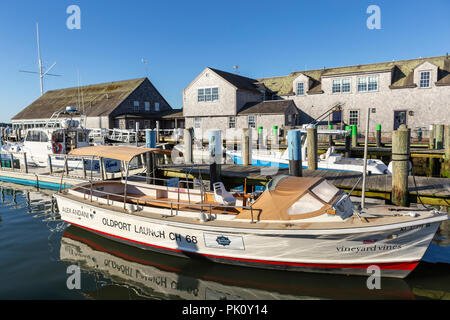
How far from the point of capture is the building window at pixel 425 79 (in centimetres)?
2709

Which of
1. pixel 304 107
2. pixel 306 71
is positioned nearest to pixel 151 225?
pixel 304 107

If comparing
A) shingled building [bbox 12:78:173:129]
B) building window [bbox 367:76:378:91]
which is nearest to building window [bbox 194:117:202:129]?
shingled building [bbox 12:78:173:129]

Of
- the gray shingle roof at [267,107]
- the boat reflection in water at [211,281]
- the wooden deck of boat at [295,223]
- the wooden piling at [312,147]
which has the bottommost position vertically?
the boat reflection in water at [211,281]

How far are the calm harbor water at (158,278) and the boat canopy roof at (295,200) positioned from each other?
157cm

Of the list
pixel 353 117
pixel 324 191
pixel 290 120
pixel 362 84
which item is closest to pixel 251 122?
pixel 290 120

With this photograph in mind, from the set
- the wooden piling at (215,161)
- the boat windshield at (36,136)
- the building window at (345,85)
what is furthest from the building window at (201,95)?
the wooden piling at (215,161)

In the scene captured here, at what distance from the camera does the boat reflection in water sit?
6.87m

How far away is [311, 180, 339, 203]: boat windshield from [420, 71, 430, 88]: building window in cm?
2572

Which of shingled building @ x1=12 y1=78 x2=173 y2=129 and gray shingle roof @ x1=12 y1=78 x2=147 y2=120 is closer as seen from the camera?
shingled building @ x1=12 y1=78 x2=173 y2=129

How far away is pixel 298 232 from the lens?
679cm

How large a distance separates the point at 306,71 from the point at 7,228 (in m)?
32.5

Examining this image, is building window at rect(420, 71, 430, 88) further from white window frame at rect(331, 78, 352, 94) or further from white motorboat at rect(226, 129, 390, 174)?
white motorboat at rect(226, 129, 390, 174)

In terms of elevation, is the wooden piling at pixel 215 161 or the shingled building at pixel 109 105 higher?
the shingled building at pixel 109 105

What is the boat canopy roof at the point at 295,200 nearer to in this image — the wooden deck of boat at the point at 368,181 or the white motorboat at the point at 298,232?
the white motorboat at the point at 298,232
